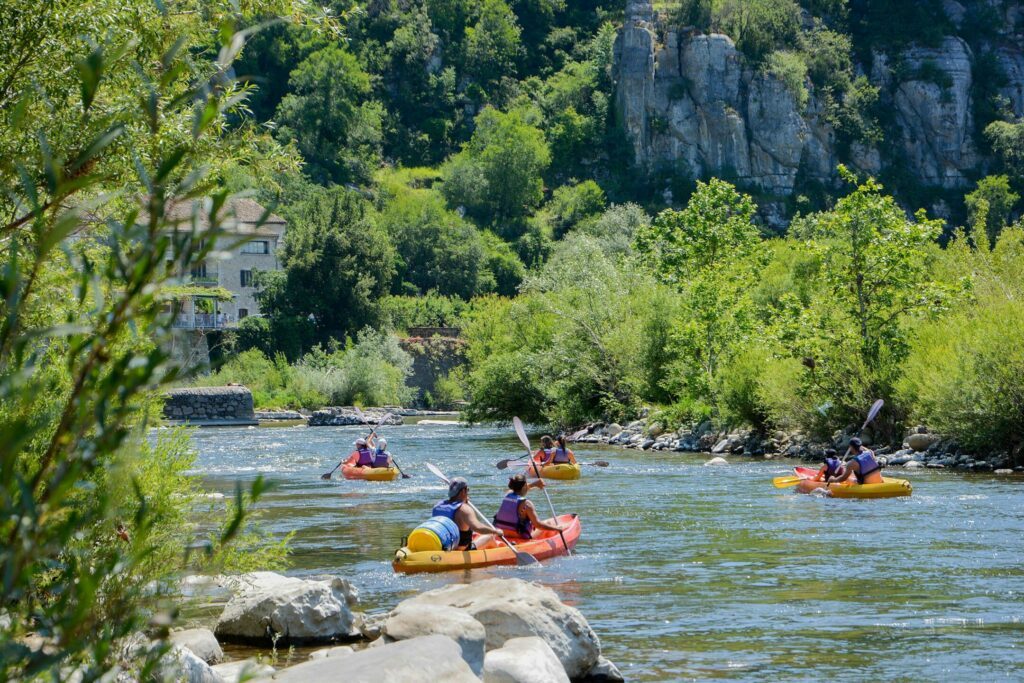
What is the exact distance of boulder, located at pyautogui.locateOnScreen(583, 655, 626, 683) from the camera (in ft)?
33.0

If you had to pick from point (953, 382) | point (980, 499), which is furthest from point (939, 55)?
point (980, 499)

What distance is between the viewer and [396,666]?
773cm

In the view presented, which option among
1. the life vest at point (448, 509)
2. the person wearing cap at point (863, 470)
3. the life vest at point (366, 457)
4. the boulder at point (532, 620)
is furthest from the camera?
the life vest at point (366, 457)

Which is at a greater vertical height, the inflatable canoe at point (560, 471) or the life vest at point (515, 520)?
the life vest at point (515, 520)

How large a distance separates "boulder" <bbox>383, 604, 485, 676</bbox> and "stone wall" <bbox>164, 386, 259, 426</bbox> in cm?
4753

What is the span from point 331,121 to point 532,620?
113062mm

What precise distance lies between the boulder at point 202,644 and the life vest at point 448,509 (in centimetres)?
554

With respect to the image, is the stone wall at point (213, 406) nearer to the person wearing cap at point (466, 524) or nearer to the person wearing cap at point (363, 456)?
the person wearing cap at point (363, 456)

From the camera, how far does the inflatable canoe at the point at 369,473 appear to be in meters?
27.7

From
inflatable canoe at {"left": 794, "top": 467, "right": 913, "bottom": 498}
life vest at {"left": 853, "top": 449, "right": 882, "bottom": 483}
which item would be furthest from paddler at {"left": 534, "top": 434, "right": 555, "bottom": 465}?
life vest at {"left": 853, "top": 449, "right": 882, "bottom": 483}

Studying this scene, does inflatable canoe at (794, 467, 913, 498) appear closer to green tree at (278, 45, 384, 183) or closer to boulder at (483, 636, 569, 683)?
boulder at (483, 636, 569, 683)

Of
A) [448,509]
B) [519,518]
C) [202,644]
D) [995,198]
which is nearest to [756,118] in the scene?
[995,198]

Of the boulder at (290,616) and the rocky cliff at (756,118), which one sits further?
the rocky cliff at (756,118)

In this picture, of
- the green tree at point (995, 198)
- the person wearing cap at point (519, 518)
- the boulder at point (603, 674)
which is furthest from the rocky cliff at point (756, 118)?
the boulder at point (603, 674)
